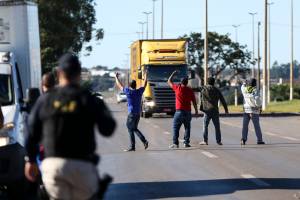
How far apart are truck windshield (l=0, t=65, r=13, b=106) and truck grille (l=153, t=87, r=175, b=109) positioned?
24988 millimetres

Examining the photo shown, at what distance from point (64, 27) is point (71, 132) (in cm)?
5600

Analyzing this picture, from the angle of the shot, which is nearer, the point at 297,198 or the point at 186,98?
the point at 297,198

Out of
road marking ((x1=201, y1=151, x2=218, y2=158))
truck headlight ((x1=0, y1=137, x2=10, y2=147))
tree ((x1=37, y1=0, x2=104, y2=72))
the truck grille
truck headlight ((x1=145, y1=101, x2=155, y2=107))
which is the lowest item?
road marking ((x1=201, y1=151, x2=218, y2=158))

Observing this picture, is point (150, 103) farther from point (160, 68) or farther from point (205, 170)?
point (205, 170)

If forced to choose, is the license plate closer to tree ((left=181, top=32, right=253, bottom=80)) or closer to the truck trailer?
the truck trailer

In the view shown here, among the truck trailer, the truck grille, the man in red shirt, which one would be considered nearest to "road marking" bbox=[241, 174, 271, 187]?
the truck trailer

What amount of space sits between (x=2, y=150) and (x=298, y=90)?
Result: 70.9 m

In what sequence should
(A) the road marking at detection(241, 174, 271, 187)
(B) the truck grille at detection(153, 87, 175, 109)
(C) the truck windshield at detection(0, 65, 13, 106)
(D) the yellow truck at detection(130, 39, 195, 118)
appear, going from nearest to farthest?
(C) the truck windshield at detection(0, 65, 13, 106), (A) the road marking at detection(241, 174, 271, 187), (D) the yellow truck at detection(130, 39, 195, 118), (B) the truck grille at detection(153, 87, 175, 109)

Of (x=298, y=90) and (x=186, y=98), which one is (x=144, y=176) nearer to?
(x=186, y=98)

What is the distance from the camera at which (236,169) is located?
603 inches

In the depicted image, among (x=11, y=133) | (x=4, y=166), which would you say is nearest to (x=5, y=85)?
(x=11, y=133)

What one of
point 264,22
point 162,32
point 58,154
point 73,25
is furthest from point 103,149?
point 162,32

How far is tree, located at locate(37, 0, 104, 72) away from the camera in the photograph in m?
60.2

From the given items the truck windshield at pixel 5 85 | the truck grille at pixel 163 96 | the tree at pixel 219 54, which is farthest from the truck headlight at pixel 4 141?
the tree at pixel 219 54
